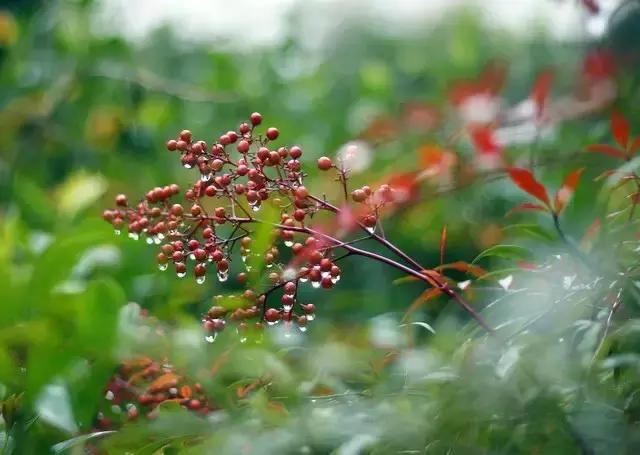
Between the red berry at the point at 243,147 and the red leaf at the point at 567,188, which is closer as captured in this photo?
the red berry at the point at 243,147

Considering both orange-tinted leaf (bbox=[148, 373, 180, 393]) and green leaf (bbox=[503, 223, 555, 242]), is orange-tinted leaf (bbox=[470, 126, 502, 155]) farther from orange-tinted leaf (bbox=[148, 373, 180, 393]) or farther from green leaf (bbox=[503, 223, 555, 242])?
orange-tinted leaf (bbox=[148, 373, 180, 393])

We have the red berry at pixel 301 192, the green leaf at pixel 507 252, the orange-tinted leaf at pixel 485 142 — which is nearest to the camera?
the red berry at pixel 301 192

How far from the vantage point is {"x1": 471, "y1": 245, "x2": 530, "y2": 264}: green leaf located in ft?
2.99

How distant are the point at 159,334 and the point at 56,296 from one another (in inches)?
5.7

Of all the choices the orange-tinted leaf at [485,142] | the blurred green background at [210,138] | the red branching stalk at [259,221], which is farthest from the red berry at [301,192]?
the orange-tinted leaf at [485,142]

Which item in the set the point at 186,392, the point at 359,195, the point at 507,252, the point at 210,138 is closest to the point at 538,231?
the point at 507,252

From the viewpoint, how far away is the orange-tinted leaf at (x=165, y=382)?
95 cm

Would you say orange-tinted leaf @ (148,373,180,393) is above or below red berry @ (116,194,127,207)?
below

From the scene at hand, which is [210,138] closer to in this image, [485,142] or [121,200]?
[485,142]

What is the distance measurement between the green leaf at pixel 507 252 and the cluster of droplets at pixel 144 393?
0.32m

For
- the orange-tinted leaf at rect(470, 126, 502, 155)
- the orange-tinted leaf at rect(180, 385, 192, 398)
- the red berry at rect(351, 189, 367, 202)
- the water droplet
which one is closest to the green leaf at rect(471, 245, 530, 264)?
the water droplet

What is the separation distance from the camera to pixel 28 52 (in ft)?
8.87

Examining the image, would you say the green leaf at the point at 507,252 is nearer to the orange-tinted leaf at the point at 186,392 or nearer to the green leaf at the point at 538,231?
the green leaf at the point at 538,231

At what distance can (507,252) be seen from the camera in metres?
0.93
